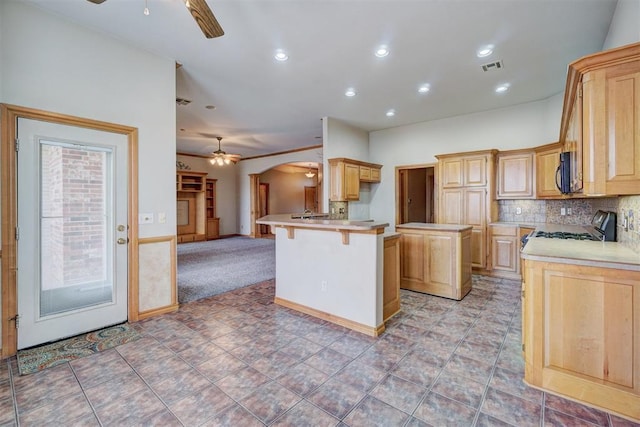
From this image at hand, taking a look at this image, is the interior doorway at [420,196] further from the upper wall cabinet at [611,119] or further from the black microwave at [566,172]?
the upper wall cabinet at [611,119]

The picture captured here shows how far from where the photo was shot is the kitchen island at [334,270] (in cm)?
279

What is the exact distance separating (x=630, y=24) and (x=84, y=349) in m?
5.29

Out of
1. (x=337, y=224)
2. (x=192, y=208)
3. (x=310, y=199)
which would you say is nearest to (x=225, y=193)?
(x=192, y=208)

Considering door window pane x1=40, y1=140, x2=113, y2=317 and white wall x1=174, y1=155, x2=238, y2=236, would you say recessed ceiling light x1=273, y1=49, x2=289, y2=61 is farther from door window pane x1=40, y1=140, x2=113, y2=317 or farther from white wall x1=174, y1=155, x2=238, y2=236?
white wall x1=174, y1=155, x2=238, y2=236

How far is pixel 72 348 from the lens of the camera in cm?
253

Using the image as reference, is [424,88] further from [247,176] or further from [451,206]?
[247,176]

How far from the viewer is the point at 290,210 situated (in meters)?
12.7

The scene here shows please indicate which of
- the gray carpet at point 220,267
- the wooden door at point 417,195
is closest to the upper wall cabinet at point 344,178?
the gray carpet at point 220,267

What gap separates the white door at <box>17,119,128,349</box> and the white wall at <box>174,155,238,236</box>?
23.9 feet

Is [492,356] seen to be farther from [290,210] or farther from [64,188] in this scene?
[290,210]

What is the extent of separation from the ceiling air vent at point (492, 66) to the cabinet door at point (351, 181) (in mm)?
2808

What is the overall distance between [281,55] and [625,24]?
10.3ft

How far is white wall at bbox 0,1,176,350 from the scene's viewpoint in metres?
2.42

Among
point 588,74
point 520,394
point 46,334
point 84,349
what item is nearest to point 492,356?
point 520,394
